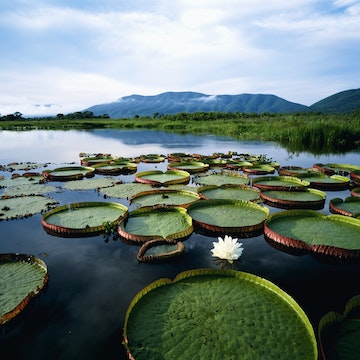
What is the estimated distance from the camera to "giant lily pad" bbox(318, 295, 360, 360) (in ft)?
6.26

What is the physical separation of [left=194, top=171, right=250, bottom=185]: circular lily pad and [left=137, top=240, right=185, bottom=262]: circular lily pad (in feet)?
11.4

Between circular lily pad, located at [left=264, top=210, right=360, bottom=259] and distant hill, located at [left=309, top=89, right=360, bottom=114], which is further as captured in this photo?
distant hill, located at [left=309, top=89, right=360, bottom=114]

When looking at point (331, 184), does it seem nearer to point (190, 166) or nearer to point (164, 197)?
point (164, 197)

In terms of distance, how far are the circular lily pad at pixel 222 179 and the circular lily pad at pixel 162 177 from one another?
355mm

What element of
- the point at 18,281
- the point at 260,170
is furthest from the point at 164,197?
the point at 260,170

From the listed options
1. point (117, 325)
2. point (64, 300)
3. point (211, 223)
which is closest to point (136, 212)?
point (211, 223)

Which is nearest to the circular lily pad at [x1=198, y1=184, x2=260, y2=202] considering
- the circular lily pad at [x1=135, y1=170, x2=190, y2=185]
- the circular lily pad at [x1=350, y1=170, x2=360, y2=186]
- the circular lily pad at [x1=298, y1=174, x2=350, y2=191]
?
the circular lily pad at [x1=135, y1=170, x2=190, y2=185]

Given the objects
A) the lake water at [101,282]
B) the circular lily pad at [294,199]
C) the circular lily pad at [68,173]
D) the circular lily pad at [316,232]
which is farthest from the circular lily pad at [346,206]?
the circular lily pad at [68,173]

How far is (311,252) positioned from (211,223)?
1351 mm

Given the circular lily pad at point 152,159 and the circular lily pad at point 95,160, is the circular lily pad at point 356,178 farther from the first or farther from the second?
the circular lily pad at point 95,160

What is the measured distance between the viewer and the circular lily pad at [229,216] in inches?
156

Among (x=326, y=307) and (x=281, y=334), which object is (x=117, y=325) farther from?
(x=326, y=307)

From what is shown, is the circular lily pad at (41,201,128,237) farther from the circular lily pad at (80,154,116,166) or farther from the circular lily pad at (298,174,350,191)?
the circular lily pad at (80,154,116,166)

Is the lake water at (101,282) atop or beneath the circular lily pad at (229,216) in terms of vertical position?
beneath
